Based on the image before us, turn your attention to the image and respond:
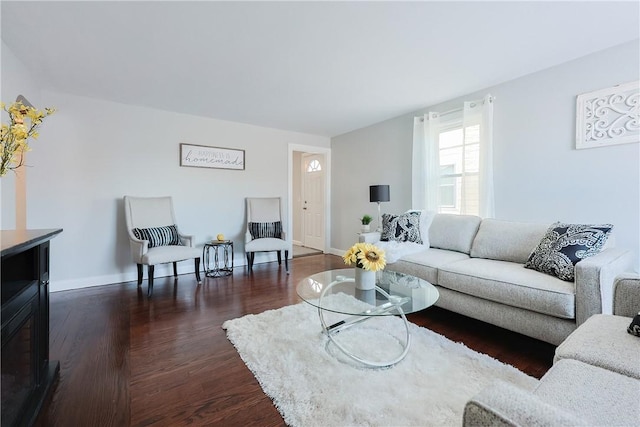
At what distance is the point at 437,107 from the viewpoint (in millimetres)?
3785

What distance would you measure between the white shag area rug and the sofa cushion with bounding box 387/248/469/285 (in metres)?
0.50

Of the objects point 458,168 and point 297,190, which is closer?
point 458,168

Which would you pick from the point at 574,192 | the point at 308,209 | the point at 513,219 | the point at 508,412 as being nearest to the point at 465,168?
the point at 513,219

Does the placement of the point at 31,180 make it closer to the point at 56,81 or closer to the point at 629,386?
the point at 56,81

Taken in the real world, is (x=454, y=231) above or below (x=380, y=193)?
below

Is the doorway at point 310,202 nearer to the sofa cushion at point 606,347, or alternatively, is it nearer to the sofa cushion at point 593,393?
the sofa cushion at point 606,347

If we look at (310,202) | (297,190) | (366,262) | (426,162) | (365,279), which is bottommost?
(365,279)

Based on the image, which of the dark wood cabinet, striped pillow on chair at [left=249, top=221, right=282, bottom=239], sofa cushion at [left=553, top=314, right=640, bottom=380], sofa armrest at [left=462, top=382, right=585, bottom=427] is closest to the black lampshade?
striped pillow on chair at [left=249, top=221, right=282, bottom=239]

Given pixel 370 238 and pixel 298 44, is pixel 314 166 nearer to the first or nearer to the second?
pixel 370 238

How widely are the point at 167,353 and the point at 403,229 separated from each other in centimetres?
253

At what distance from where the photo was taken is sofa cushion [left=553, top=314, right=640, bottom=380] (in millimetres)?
999

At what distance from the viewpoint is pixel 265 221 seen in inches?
181

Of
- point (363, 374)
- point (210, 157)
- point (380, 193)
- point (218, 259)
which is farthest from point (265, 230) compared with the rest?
Answer: point (363, 374)

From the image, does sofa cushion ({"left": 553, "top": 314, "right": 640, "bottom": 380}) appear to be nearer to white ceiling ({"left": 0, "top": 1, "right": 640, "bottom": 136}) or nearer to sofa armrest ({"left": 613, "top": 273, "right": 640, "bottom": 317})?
sofa armrest ({"left": 613, "top": 273, "right": 640, "bottom": 317})
